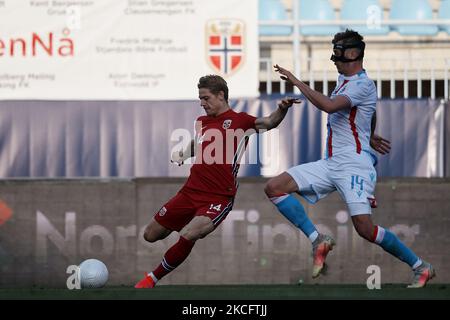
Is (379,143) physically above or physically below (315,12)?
below

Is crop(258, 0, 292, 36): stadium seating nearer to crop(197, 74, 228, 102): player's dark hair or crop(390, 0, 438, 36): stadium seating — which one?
crop(390, 0, 438, 36): stadium seating

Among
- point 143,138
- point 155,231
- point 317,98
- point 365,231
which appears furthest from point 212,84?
point 143,138

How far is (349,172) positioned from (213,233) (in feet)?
15.4

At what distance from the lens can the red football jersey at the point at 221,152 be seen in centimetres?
1093

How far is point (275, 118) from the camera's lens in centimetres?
1070

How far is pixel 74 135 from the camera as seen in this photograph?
49.1ft

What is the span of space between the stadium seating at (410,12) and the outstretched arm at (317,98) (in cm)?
631

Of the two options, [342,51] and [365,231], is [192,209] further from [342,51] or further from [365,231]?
[342,51]

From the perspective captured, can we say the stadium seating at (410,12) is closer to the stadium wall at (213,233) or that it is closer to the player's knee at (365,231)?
the stadium wall at (213,233)

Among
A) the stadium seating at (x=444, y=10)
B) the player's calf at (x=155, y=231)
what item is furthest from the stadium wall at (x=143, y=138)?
the player's calf at (x=155, y=231)

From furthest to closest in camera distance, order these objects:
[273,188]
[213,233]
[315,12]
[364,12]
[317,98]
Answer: [315,12], [364,12], [213,233], [273,188], [317,98]

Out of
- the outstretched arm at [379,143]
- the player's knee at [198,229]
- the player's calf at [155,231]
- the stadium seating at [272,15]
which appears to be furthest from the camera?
the stadium seating at [272,15]

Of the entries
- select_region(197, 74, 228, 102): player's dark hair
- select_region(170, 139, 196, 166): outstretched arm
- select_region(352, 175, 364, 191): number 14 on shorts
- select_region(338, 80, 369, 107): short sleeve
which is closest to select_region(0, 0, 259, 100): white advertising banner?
select_region(170, 139, 196, 166): outstretched arm
